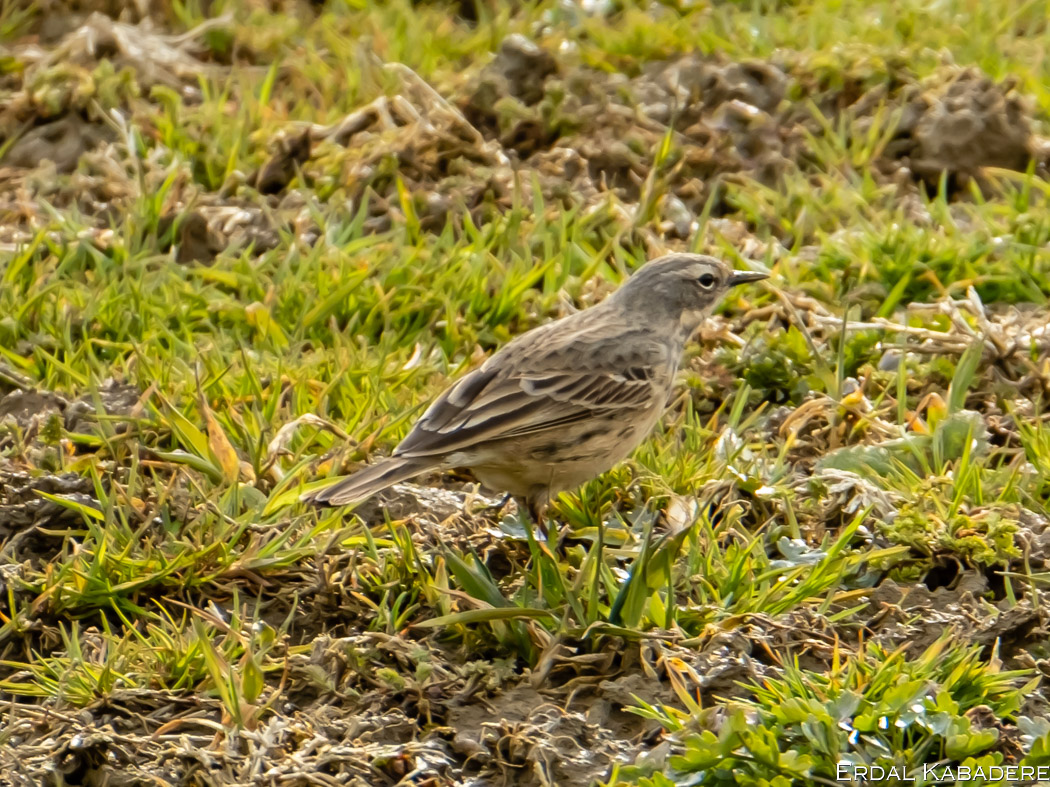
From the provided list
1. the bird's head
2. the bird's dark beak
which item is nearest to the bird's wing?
the bird's head

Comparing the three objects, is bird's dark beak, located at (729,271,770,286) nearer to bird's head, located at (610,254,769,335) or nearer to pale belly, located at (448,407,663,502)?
bird's head, located at (610,254,769,335)

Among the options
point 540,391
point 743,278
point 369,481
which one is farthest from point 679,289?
point 369,481

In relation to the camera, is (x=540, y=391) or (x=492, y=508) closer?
(x=540, y=391)

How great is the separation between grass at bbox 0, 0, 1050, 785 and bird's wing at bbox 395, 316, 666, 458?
39cm

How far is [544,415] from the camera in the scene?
5.42 meters

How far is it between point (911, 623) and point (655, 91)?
441cm

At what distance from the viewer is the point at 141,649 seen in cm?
487

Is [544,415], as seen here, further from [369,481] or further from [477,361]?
[477,361]

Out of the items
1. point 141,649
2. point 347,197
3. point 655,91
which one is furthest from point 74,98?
point 141,649

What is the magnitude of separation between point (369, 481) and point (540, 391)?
79 cm

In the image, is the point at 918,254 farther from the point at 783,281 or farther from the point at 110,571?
the point at 110,571

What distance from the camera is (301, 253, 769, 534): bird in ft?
17.2

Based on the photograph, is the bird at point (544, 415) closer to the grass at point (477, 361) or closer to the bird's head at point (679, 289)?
the bird's head at point (679, 289)

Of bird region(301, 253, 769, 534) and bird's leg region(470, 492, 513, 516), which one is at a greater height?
bird region(301, 253, 769, 534)
